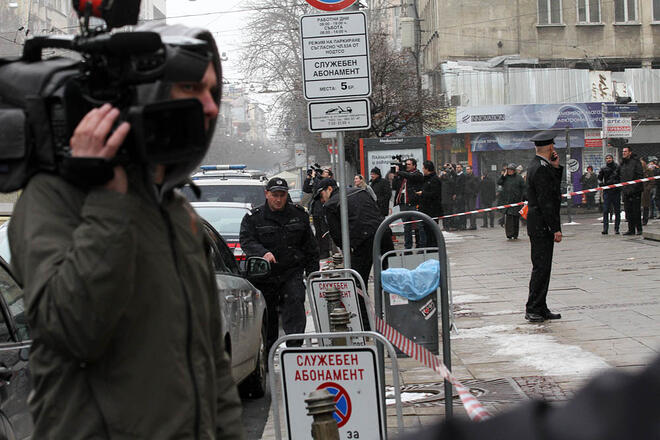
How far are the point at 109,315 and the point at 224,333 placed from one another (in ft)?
15.9

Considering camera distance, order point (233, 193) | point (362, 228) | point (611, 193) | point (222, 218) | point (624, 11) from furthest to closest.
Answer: point (624, 11), point (611, 193), point (233, 193), point (222, 218), point (362, 228)

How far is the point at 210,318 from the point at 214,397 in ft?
0.64

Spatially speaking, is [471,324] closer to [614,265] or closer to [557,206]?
[557,206]

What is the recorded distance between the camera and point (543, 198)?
10484 mm

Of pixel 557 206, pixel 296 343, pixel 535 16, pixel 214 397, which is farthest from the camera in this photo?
pixel 535 16

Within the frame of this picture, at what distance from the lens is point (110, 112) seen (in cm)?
209

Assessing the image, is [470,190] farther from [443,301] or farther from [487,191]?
[443,301]

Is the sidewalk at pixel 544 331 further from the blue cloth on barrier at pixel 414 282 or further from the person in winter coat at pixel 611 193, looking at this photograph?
the person in winter coat at pixel 611 193

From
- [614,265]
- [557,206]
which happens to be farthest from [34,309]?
[614,265]

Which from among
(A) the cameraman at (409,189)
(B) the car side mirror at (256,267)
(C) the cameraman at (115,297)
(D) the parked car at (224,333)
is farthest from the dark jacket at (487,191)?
(C) the cameraman at (115,297)

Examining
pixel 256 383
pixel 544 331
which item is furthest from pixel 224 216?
pixel 256 383

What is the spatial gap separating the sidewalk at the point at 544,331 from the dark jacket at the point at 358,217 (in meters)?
1.50

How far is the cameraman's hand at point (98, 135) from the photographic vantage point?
2.08 meters

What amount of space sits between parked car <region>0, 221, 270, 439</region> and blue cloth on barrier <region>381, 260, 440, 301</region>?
1026 millimetres
